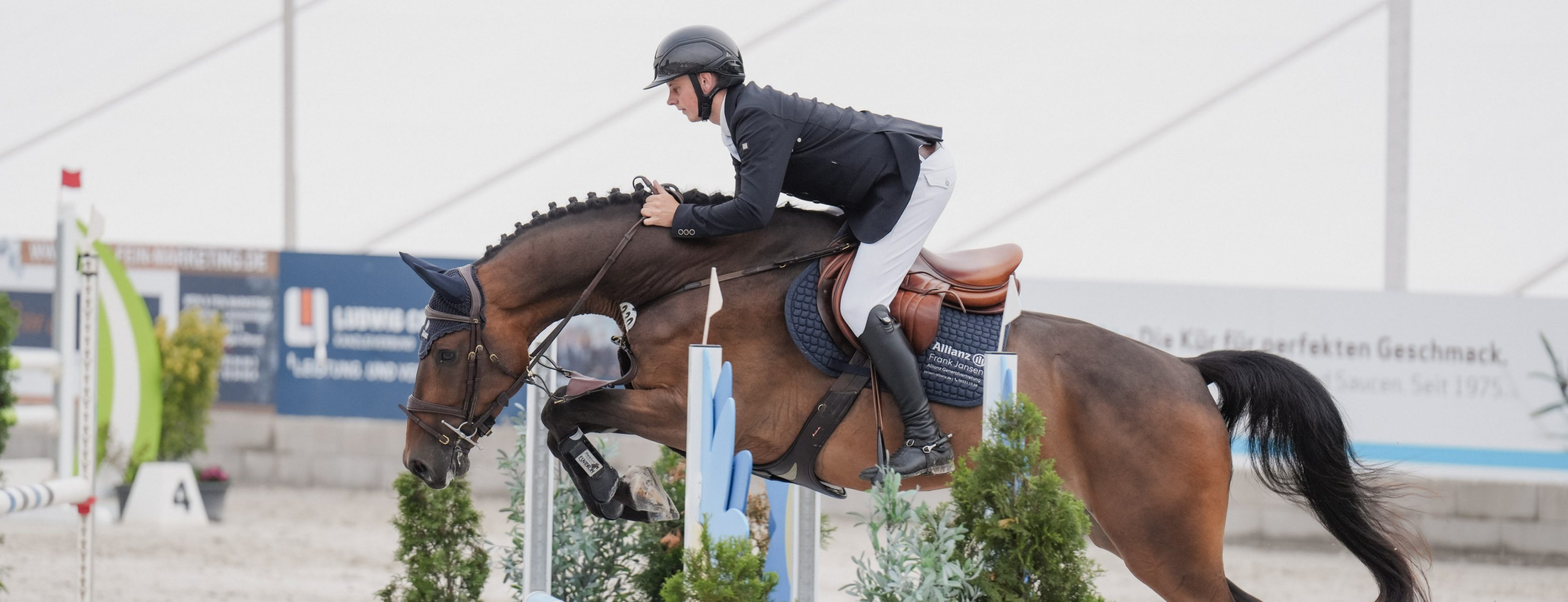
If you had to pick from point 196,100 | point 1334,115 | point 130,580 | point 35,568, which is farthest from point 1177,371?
point 196,100

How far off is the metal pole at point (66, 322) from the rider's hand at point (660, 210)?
2682mm

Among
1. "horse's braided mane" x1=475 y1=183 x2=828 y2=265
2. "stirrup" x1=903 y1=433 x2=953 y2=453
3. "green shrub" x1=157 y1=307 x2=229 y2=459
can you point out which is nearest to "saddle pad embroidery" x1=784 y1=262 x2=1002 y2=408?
"stirrup" x1=903 y1=433 x2=953 y2=453

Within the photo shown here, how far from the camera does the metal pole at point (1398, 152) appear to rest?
732cm

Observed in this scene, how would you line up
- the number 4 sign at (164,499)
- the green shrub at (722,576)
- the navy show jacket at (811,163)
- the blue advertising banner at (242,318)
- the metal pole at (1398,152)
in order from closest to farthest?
1. the green shrub at (722,576)
2. the navy show jacket at (811,163)
3. the metal pole at (1398,152)
4. the number 4 sign at (164,499)
5. the blue advertising banner at (242,318)

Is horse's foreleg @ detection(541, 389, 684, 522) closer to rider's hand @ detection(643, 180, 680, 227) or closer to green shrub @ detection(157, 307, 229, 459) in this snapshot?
rider's hand @ detection(643, 180, 680, 227)

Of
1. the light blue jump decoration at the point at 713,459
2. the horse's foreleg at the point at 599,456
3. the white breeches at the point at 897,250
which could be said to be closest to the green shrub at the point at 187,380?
the horse's foreleg at the point at 599,456

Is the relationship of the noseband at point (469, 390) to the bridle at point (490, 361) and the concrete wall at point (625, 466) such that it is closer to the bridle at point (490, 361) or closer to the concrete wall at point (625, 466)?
the bridle at point (490, 361)

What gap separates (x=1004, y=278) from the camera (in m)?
3.21

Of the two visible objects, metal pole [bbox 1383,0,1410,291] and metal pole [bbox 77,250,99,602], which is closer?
metal pole [bbox 77,250,99,602]

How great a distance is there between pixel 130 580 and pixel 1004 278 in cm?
467

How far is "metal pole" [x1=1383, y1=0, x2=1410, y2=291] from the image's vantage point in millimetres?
Result: 7324

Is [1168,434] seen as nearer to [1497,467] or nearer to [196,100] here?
[1497,467]

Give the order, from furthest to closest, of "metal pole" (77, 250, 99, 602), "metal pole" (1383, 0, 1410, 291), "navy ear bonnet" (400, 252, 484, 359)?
"metal pole" (1383, 0, 1410, 291)
"metal pole" (77, 250, 99, 602)
"navy ear bonnet" (400, 252, 484, 359)

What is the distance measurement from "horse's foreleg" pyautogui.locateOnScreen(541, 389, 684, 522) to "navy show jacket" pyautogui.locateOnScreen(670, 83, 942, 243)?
1.46ft
